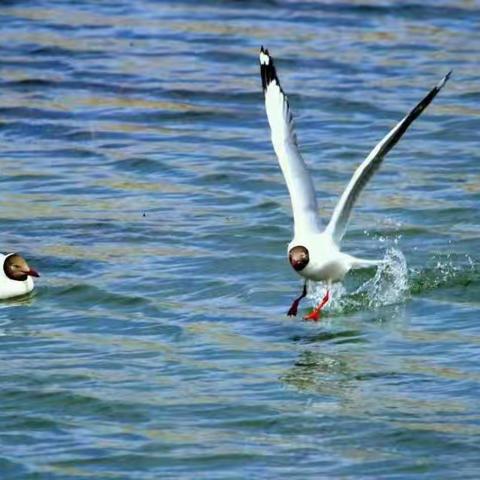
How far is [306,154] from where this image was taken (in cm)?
1678

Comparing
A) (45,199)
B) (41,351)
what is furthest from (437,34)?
(41,351)

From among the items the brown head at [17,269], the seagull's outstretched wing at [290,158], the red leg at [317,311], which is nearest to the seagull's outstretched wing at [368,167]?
the seagull's outstretched wing at [290,158]

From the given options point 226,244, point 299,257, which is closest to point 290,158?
point 299,257

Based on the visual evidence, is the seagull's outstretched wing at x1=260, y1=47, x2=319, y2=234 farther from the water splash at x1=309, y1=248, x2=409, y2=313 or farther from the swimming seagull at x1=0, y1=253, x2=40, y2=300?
the swimming seagull at x1=0, y1=253, x2=40, y2=300

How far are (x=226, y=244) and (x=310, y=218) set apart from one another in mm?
1913

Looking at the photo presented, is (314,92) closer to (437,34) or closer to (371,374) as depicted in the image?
(437,34)

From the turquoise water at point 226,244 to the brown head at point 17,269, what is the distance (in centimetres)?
14

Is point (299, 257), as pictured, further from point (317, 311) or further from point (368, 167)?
point (368, 167)

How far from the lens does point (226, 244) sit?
13797 millimetres

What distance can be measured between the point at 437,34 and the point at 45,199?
8.16 meters

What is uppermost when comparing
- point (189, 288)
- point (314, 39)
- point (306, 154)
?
point (314, 39)

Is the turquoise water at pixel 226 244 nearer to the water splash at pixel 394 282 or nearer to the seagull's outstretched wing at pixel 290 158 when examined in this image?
the water splash at pixel 394 282

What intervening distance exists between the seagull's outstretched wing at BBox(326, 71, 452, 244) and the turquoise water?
2.03 feet

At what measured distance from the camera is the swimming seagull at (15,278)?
12.4 metres
